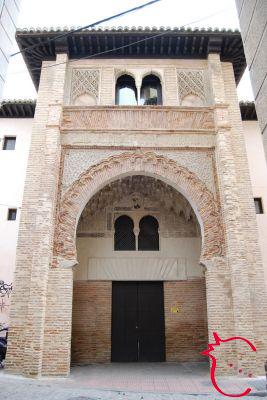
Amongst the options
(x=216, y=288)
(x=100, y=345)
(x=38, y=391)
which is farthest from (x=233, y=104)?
(x=38, y=391)

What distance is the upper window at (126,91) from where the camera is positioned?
10.6 metres

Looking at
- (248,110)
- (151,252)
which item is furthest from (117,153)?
(248,110)

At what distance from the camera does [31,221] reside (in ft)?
29.3

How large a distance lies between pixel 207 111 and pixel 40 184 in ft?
16.5

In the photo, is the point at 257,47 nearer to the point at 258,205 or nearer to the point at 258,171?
the point at 258,205

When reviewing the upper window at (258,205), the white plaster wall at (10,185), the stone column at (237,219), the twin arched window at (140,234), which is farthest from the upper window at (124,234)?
the upper window at (258,205)

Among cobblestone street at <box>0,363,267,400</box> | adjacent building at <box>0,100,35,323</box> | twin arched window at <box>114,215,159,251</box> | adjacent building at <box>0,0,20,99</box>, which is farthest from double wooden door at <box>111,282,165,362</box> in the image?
adjacent building at <box>0,0,20,99</box>

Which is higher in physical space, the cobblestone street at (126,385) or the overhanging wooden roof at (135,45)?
the overhanging wooden roof at (135,45)

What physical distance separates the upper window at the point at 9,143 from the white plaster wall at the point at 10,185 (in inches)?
5.4

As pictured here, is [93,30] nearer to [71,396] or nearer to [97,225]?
[97,225]

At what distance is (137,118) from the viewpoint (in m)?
10.0

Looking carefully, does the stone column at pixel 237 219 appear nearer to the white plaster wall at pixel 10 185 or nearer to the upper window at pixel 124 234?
the upper window at pixel 124 234

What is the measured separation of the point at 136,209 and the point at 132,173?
7.33ft

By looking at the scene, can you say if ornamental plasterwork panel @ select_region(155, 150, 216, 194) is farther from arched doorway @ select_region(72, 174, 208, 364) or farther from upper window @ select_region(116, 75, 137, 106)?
upper window @ select_region(116, 75, 137, 106)
